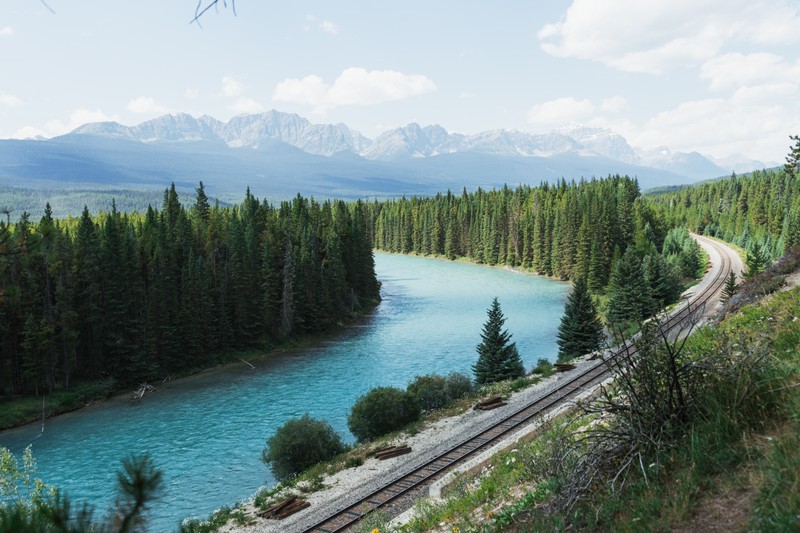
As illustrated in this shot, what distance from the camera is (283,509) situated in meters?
19.3

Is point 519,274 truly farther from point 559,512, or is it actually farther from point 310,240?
point 559,512

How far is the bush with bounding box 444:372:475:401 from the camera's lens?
31.2 metres

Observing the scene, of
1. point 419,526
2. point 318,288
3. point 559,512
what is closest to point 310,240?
point 318,288

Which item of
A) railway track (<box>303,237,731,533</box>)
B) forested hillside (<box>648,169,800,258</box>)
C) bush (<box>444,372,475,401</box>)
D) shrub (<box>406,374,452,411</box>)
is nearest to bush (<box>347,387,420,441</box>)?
shrub (<box>406,374,452,411</box>)

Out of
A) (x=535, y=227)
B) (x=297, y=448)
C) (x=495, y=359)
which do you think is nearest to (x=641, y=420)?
(x=297, y=448)

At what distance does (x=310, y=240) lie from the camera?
66.9 meters

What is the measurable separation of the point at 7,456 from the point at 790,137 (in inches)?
1761

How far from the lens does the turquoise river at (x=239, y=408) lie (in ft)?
84.5

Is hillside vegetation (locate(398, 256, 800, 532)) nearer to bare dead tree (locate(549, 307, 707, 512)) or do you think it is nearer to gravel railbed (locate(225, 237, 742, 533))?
bare dead tree (locate(549, 307, 707, 512))

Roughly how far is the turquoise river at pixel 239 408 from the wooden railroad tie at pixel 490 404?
760cm

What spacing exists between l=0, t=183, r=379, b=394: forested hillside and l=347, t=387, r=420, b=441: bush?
69.1 ft

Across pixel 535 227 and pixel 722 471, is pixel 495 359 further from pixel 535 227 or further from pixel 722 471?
pixel 535 227

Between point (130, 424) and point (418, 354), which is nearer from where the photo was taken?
point (130, 424)

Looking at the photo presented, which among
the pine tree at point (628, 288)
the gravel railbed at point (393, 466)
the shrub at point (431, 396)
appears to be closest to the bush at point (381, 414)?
the gravel railbed at point (393, 466)
